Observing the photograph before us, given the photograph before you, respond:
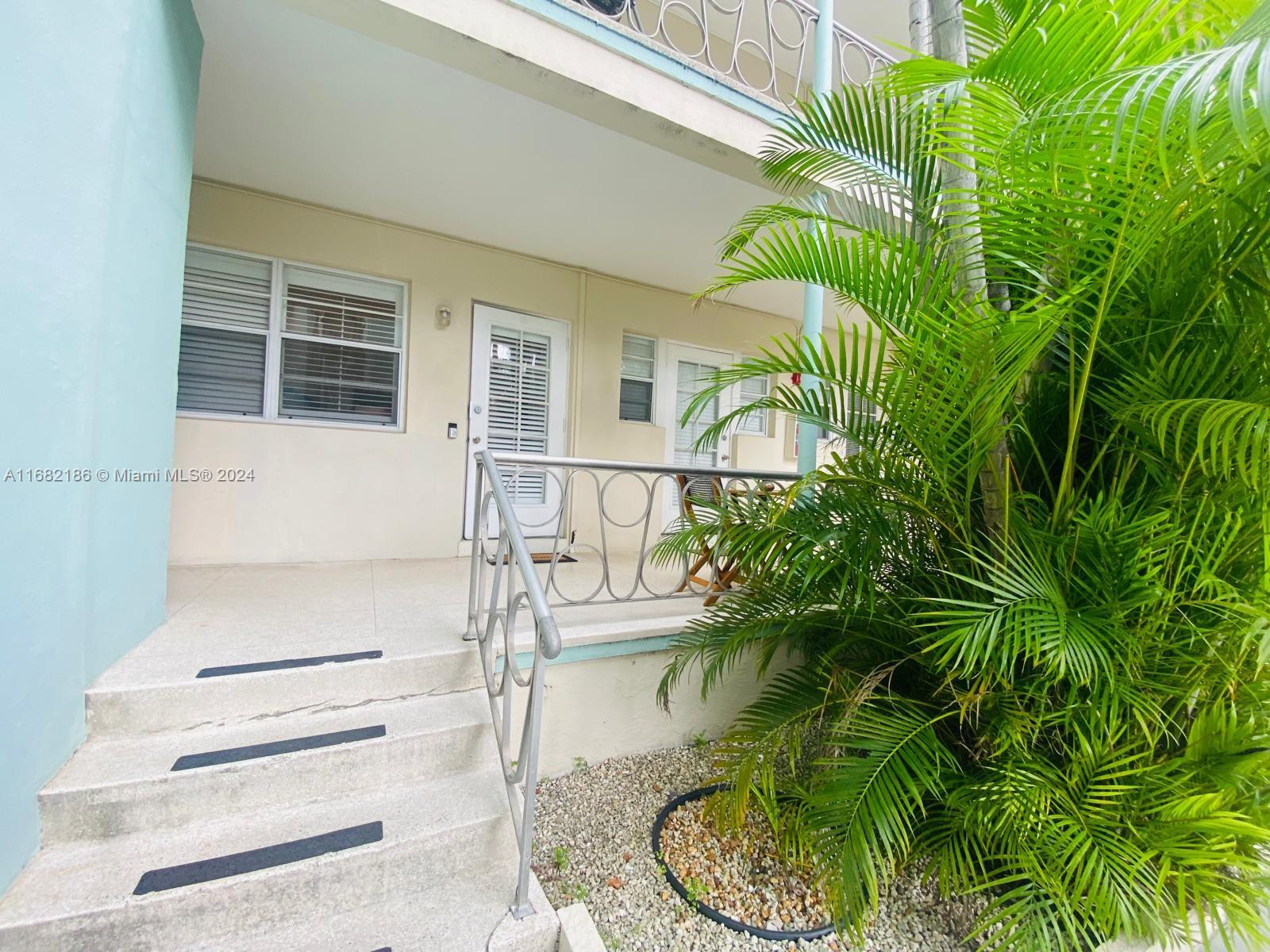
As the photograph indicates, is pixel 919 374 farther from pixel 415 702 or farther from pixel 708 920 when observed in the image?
pixel 415 702

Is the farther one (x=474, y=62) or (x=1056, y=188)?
(x=474, y=62)

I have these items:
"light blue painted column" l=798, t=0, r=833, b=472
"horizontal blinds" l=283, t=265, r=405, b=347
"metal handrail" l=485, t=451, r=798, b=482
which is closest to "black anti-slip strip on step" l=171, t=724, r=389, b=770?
"metal handrail" l=485, t=451, r=798, b=482

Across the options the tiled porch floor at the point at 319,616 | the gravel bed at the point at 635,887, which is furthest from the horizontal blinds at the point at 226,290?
the gravel bed at the point at 635,887

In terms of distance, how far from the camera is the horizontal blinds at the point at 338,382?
11.3ft

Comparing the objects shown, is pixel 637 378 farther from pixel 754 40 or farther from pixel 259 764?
pixel 259 764

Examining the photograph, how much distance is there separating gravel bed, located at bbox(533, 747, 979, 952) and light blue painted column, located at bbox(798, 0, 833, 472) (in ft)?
5.59

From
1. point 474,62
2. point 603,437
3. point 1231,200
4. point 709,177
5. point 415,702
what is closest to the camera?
point 1231,200

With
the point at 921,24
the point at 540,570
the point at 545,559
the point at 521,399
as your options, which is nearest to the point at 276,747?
the point at 540,570

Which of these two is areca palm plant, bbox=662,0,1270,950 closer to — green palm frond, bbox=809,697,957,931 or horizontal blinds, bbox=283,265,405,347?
green palm frond, bbox=809,697,957,931

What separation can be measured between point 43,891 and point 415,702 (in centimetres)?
90

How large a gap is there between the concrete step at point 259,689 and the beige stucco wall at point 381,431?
6.04ft

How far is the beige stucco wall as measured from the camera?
324cm

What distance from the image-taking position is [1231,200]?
1.11m

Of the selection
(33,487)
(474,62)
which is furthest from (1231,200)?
(33,487)
